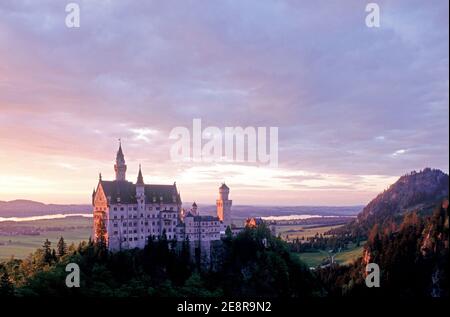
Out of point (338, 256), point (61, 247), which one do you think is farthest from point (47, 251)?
point (338, 256)

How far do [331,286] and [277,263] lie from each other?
781cm

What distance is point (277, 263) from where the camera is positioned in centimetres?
4653

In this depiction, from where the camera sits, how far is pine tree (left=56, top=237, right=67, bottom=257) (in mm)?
42463

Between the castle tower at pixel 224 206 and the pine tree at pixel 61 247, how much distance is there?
17917 mm

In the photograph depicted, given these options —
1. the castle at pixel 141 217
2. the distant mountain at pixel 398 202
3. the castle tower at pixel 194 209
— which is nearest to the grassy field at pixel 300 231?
the distant mountain at pixel 398 202

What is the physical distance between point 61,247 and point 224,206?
18999mm

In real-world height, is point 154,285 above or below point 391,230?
below

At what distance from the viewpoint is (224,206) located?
50969 millimetres

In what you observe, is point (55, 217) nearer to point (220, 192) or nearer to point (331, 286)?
point (220, 192)

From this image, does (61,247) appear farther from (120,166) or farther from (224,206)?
(224,206)

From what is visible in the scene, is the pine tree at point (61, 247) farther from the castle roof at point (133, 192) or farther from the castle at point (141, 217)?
the castle roof at point (133, 192)

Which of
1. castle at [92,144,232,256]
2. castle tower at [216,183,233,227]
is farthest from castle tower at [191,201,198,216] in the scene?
castle tower at [216,183,233,227]

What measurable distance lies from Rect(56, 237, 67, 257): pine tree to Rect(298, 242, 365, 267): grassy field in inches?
1273
